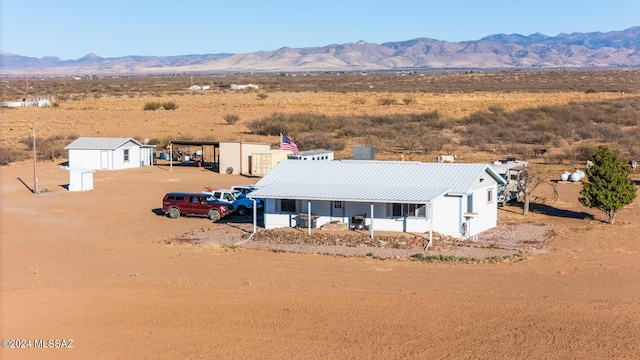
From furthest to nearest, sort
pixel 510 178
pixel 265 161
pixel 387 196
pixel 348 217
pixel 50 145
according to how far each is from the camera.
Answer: pixel 50 145 → pixel 265 161 → pixel 510 178 → pixel 348 217 → pixel 387 196

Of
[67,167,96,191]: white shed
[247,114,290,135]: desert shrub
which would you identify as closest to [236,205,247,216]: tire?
[67,167,96,191]: white shed

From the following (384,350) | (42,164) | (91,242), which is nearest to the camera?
(384,350)

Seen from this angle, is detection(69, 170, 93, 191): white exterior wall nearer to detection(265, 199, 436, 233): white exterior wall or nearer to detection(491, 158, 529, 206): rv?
detection(265, 199, 436, 233): white exterior wall

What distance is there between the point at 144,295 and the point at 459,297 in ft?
24.3

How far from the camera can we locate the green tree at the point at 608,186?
29.2 m

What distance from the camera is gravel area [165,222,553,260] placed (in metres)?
24.4

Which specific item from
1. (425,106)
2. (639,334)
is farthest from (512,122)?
(639,334)

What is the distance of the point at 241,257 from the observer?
2409cm

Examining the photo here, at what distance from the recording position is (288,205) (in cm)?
2789

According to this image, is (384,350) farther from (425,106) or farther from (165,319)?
(425,106)

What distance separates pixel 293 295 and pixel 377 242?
590cm

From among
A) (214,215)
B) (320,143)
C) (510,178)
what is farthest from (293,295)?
(320,143)

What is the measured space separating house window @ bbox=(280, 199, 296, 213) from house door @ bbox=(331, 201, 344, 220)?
4.41ft

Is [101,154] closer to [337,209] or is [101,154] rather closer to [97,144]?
[97,144]
